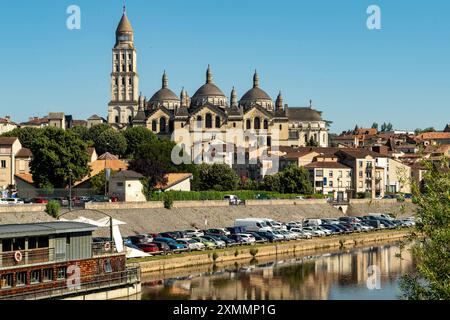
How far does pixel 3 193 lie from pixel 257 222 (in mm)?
26336

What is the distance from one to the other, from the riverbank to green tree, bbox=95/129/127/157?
201 feet

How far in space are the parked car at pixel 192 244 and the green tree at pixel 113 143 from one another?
2884 inches

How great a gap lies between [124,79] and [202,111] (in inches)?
1047

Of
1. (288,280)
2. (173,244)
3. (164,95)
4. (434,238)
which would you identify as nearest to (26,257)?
(434,238)

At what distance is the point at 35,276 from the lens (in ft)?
96.7

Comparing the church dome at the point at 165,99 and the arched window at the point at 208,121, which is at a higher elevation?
the church dome at the point at 165,99

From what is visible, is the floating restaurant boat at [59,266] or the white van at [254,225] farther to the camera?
the white van at [254,225]

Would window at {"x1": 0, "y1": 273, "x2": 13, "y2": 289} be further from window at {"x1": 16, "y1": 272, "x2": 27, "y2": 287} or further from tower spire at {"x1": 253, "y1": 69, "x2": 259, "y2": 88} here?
tower spire at {"x1": 253, "y1": 69, "x2": 259, "y2": 88}

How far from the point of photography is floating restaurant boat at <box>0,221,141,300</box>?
28734 millimetres

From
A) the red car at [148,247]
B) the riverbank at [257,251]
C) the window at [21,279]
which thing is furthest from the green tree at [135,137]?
the window at [21,279]

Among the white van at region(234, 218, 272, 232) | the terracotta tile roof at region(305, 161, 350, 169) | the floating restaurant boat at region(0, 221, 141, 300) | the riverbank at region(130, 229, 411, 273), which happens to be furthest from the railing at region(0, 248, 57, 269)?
the terracotta tile roof at region(305, 161, 350, 169)

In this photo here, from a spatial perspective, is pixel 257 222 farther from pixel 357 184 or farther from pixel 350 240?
pixel 357 184

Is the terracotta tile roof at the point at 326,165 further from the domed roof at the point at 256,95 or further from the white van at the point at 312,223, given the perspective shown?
the domed roof at the point at 256,95

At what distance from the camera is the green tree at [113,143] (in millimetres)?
120250
